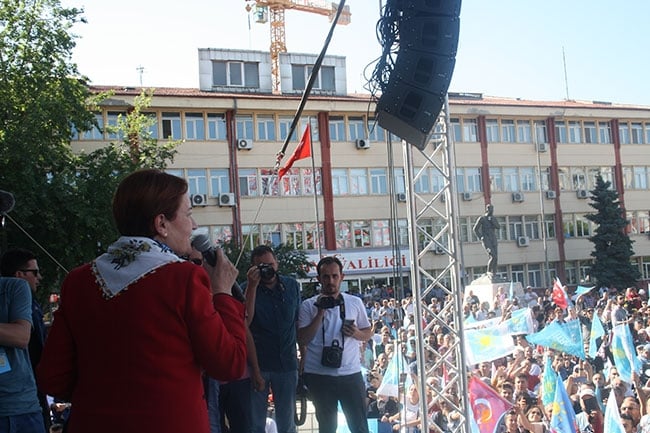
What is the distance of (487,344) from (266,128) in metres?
28.6

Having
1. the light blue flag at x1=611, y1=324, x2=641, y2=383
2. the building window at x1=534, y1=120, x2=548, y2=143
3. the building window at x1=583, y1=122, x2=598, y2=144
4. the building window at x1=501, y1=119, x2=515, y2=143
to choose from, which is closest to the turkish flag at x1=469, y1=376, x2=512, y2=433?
the light blue flag at x1=611, y1=324, x2=641, y2=383

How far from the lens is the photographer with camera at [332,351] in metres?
5.32

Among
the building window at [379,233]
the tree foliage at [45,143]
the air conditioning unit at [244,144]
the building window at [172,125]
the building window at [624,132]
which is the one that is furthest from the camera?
the building window at [624,132]

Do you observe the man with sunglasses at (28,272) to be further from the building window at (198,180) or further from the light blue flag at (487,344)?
the building window at (198,180)

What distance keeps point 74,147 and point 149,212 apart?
3388 centimetres

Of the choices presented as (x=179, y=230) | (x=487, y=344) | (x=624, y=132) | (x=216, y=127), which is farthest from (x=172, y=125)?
(x=179, y=230)

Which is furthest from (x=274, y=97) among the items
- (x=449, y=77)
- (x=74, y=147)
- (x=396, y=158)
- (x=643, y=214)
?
(x=449, y=77)

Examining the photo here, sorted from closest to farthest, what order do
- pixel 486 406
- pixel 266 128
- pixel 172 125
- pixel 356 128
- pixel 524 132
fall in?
1. pixel 486 406
2. pixel 172 125
3. pixel 266 128
4. pixel 356 128
5. pixel 524 132

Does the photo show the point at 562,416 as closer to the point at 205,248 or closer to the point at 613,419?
the point at 613,419

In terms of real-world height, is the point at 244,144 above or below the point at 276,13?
below

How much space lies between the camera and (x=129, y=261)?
233 centimetres

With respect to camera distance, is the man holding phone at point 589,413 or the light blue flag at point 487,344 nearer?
the man holding phone at point 589,413

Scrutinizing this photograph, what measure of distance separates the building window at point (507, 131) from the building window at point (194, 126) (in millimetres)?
17011

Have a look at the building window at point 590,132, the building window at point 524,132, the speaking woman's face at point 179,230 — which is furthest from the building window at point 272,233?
the speaking woman's face at point 179,230
